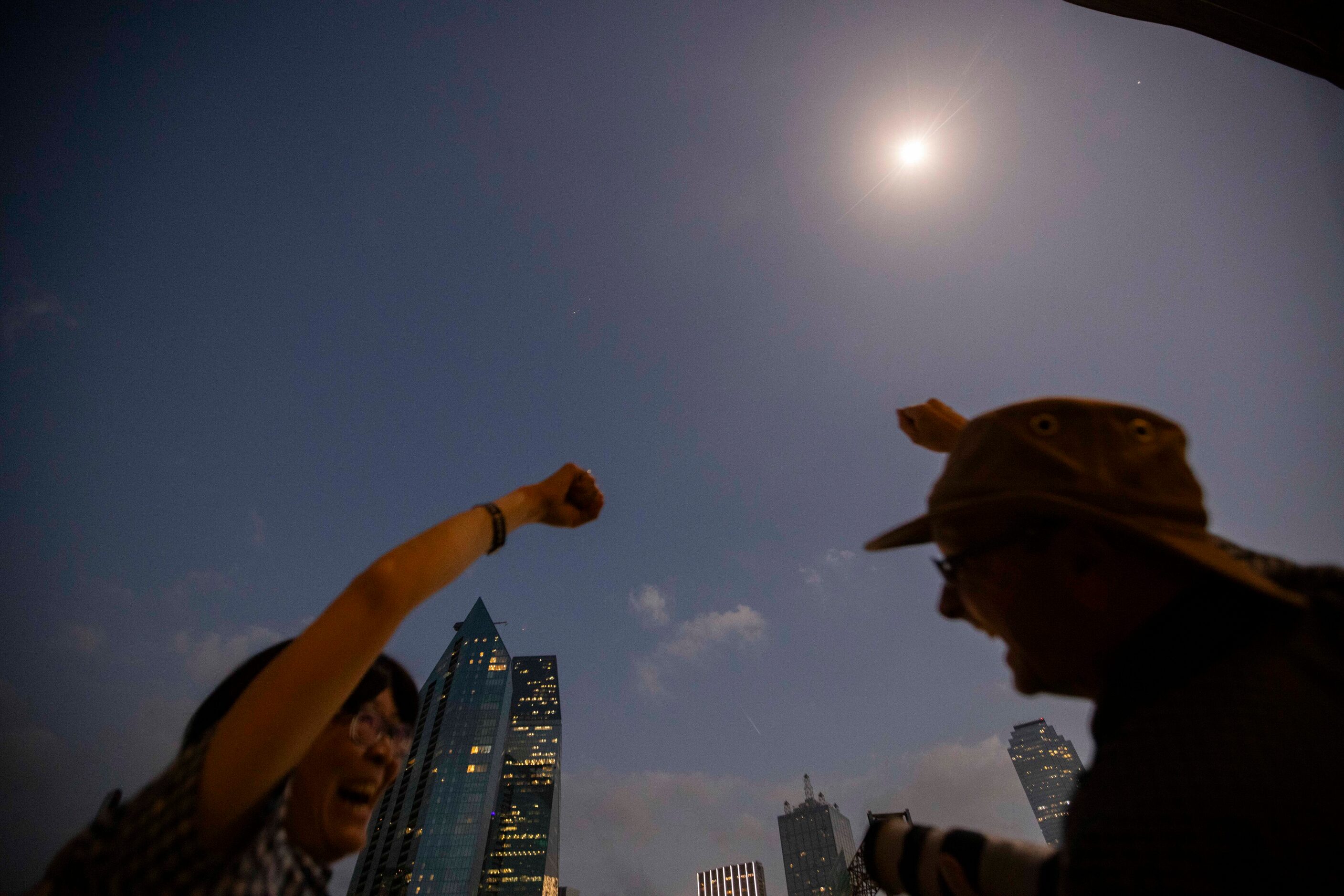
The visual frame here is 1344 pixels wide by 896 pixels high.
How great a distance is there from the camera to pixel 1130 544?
1123 millimetres

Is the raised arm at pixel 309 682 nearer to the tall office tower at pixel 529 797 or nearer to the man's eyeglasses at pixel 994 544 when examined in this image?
the man's eyeglasses at pixel 994 544

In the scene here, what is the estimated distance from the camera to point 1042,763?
165625 mm

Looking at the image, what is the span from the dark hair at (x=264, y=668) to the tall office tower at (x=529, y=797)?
10384 centimetres

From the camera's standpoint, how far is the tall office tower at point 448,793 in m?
69.1

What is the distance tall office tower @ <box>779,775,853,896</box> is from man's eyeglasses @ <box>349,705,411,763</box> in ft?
417

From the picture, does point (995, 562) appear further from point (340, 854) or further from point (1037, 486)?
point (340, 854)

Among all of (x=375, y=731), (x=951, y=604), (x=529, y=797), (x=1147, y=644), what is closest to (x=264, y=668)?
(x=375, y=731)

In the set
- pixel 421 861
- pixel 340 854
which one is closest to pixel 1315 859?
pixel 340 854

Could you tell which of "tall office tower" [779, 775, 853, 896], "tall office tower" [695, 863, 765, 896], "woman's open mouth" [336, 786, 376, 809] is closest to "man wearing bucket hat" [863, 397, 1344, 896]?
"woman's open mouth" [336, 786, 376, 809]

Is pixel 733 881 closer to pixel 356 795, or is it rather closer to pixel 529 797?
pixel 529 797

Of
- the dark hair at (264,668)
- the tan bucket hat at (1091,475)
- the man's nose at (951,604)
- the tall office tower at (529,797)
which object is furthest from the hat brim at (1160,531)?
the tall office tower at (529,797)

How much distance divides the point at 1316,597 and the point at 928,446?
161 cm

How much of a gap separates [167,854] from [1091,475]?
7.05 feet

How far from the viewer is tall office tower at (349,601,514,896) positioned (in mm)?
69125
